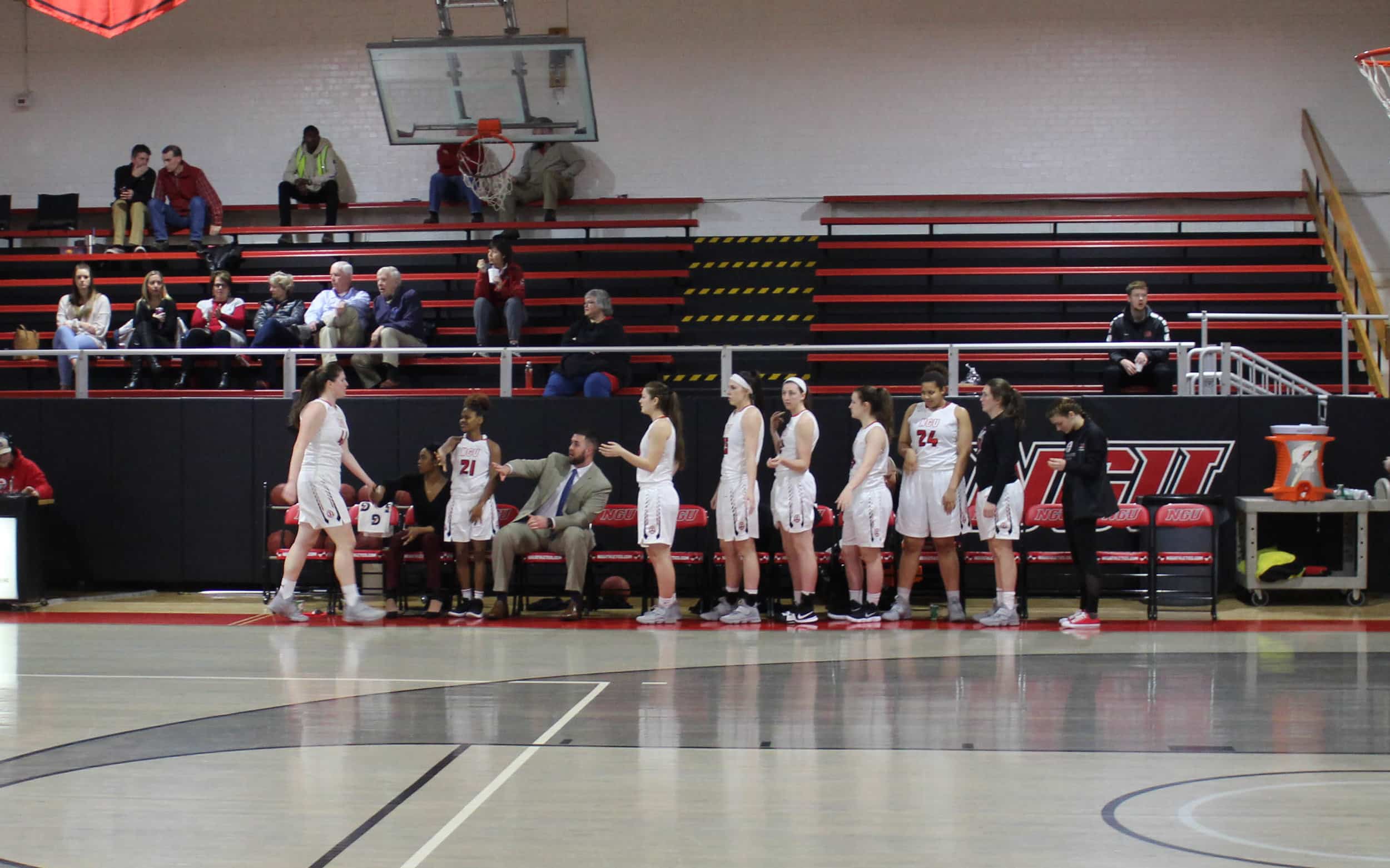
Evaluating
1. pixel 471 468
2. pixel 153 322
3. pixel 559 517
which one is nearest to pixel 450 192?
pixel 153 322

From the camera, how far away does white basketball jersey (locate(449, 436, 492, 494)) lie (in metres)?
11.1

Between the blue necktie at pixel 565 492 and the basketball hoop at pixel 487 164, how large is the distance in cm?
711

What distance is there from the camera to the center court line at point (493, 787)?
4938mm

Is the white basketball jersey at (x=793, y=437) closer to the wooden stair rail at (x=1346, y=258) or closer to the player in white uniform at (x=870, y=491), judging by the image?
the player in white uniform at (x=870, y=491)

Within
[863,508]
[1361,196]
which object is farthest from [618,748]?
[1361,196]

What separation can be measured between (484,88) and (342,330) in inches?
168

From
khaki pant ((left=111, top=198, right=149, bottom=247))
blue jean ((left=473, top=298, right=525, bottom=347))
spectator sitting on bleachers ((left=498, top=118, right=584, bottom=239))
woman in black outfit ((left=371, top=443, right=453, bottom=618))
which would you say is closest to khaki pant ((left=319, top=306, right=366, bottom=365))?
blue jean ((left=473, top=298, right=525, bottom=347))

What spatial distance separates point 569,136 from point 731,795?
42.1ft

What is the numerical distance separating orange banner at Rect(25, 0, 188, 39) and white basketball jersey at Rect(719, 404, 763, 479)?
10288mm

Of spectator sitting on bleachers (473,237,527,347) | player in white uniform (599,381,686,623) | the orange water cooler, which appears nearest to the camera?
player in white uniform (599,381,686,623)

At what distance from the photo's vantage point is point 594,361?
12.8m

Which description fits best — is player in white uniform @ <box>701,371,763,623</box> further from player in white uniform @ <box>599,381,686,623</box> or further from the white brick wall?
the white brick wall

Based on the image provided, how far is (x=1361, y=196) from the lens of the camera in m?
18.6

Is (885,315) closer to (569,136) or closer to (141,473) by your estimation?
(569,136)
